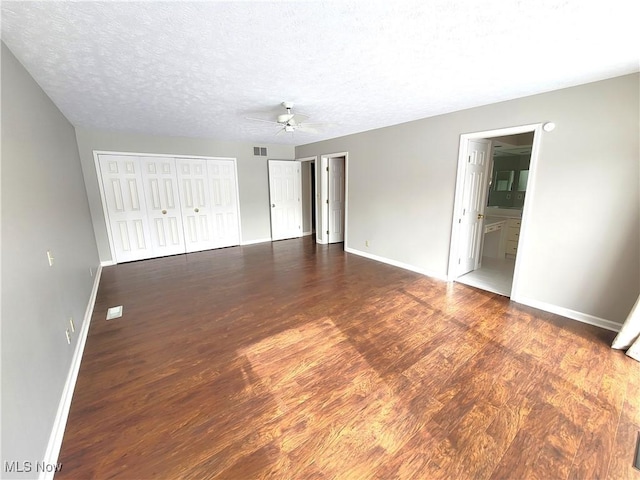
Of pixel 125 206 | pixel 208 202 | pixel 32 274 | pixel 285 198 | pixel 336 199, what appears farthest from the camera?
pixel 285 198

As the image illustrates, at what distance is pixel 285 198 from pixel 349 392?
5.52 m

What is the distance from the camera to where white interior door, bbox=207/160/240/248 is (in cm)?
580

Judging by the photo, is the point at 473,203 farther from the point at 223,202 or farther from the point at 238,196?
the point at 223,202

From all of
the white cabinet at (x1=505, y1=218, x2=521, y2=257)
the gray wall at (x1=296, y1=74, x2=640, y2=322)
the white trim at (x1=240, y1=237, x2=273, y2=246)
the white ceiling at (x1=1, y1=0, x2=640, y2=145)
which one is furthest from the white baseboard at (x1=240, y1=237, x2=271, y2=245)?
the white cabinet at (x1=505, y1=218, x2=521, y2=257)

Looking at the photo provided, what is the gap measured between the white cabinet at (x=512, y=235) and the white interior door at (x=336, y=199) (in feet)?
11.4

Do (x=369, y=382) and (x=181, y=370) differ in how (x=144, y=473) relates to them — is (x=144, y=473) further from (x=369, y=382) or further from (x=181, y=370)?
(x=369, y=382)

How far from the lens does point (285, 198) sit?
6.82 m

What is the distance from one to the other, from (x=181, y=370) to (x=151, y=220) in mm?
4096

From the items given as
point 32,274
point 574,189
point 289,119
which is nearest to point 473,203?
point 574,189

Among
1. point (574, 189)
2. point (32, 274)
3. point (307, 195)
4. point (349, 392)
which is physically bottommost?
point (349, 392)

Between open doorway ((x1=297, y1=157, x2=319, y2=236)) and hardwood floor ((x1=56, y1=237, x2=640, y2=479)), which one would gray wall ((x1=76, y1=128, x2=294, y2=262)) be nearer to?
open doorway ((x1=297, y1=157, x2=319, y2=236))

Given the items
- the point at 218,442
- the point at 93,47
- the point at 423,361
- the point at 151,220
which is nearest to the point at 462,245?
the point at 423,361

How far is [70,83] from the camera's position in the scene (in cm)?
246

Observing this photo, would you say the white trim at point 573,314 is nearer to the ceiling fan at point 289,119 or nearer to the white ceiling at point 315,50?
the white ceiling at point 315,50
